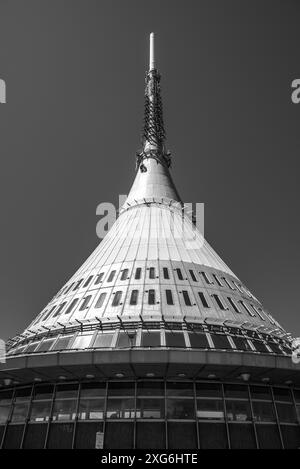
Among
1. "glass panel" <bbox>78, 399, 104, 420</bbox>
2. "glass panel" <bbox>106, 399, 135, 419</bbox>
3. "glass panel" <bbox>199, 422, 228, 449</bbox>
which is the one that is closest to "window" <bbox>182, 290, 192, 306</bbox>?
"glass panel" <bbox>106, 399, 135, 419</bbox>

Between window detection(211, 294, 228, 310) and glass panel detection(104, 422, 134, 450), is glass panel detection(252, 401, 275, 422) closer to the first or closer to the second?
glass panel detection(104, 422, 134, 450)

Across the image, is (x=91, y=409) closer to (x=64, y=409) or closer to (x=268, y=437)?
(x=64, y=409)

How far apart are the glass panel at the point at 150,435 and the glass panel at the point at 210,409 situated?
7.06 feet

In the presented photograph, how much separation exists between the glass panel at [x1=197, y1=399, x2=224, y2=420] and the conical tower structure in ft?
0.17

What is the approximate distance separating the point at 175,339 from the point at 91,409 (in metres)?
6.17

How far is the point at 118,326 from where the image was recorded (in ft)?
79.8

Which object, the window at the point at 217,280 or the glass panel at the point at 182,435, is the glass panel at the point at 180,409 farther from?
the window at the point at 217,280

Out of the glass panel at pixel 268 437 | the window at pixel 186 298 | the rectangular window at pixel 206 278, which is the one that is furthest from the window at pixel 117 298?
the glass panel at pixel 268 437

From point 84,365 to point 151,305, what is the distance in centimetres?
790

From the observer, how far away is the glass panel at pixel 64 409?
20312 mm

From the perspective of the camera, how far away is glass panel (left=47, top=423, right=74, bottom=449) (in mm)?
19520

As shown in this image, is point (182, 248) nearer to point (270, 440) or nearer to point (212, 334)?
point (212, 334)

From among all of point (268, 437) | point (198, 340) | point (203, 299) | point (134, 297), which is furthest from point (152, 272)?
A: point (268, 437)
